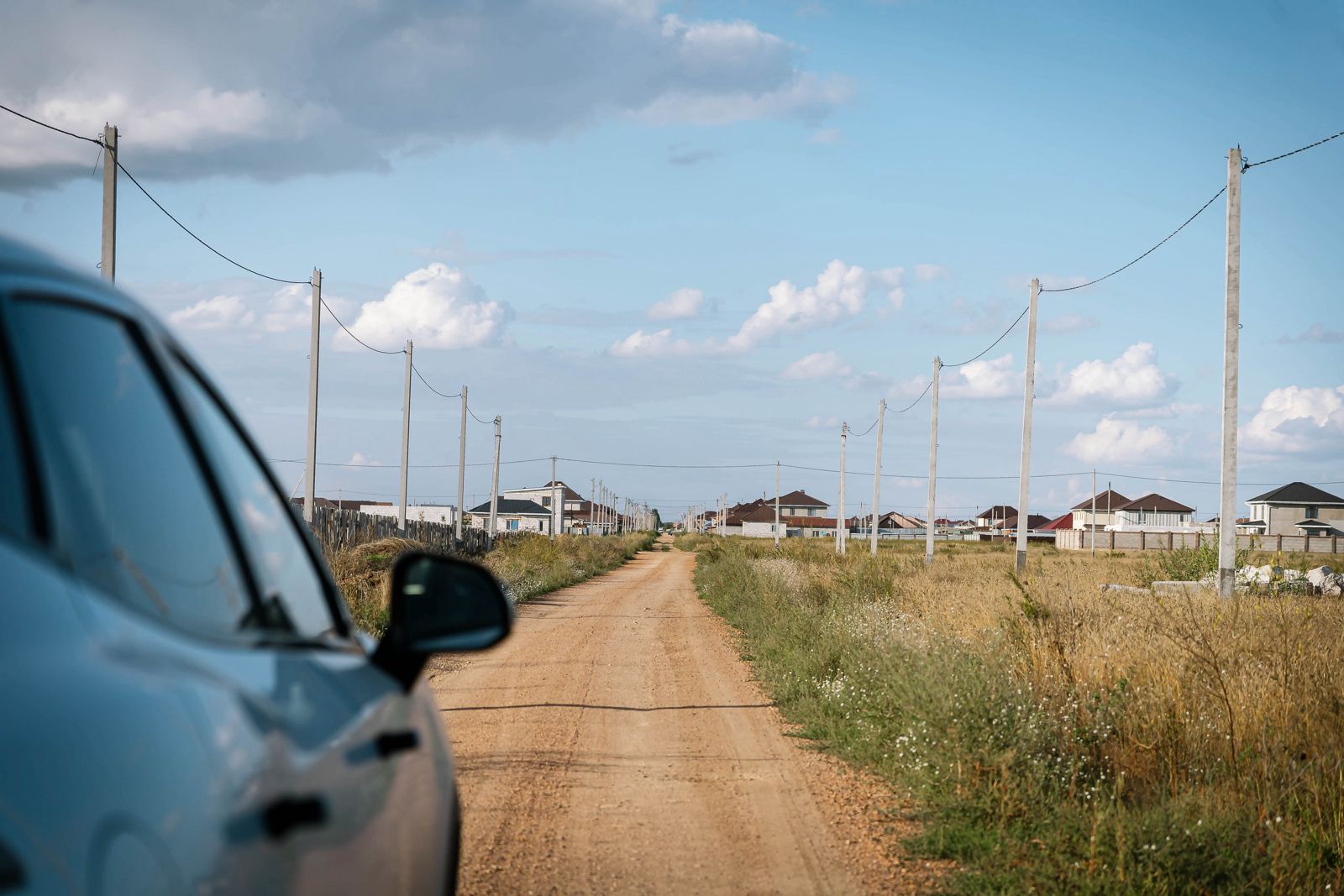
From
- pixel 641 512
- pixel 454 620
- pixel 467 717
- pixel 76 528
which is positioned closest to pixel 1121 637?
pixel 467 717

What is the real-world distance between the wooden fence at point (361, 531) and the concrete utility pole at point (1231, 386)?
40.7ft

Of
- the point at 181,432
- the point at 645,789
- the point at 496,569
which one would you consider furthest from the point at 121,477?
the point at 496,569

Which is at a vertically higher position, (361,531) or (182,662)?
(182,662)

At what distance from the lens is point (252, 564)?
2281 mm

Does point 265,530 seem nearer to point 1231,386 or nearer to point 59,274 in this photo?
point 59,274

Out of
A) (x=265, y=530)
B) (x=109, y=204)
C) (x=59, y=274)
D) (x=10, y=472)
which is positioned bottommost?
(x=265, y=530)

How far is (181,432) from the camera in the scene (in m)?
2.16

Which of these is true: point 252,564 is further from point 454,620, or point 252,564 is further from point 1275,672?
point 1275,672

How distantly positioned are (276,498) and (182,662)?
1.24 metres

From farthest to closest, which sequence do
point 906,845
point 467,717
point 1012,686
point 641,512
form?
point 641,512
point 467,717
point 1012,686
point 906,845

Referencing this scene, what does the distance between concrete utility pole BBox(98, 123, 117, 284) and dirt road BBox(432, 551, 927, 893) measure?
6.31m

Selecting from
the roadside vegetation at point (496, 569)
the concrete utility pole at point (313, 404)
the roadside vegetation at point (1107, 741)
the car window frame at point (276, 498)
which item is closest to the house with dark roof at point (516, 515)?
the roadside vegetation at point (496, 569)

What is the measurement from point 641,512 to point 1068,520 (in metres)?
62.3

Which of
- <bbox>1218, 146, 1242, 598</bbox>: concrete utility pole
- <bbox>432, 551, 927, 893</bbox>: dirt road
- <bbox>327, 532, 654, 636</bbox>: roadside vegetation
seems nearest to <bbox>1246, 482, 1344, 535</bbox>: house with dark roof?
<bbox>327, 532, 654, 636</bbox>: roadside vegetation
